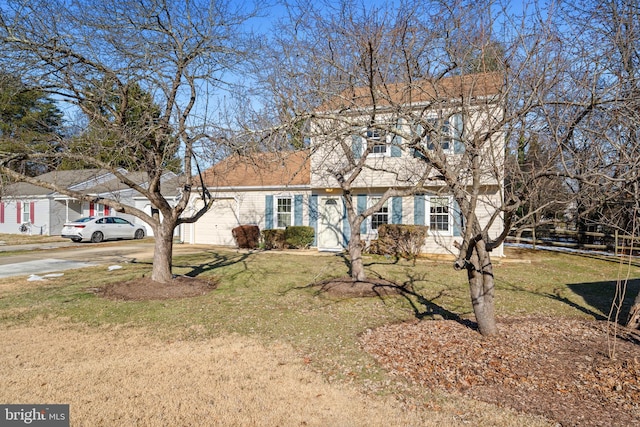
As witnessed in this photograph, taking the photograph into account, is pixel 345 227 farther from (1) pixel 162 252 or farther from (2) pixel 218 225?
(1) pixel 162 252

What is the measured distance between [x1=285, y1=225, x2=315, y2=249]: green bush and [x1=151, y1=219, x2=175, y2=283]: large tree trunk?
7.31 m

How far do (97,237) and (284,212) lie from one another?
10.6 meters

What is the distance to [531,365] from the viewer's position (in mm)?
4672

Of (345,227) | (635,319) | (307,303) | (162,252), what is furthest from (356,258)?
(345,227)

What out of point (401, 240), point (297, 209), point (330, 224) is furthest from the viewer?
point (297, 209)

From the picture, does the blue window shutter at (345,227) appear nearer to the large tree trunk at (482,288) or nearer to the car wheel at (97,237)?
the large tree trunk at (482,288)

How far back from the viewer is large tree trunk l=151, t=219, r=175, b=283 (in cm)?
934

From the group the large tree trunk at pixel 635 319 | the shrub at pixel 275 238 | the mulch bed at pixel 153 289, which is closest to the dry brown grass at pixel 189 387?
the mulch bed at pixel 153 289

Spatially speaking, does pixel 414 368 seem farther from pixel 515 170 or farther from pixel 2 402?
pixel 2 402

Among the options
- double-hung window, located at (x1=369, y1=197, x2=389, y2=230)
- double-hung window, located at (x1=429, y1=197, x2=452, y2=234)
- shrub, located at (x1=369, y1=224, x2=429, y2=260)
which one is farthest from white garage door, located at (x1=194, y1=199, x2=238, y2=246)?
double-hung window, located at (x1=429, y1=197, x2=452, y2=234)

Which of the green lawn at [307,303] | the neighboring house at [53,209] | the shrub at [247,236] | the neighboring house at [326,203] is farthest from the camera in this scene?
the neighboring house at [53,209]

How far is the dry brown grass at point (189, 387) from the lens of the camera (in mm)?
3627

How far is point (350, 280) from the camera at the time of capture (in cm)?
948

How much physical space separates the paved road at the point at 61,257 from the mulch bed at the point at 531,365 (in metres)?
10.5
